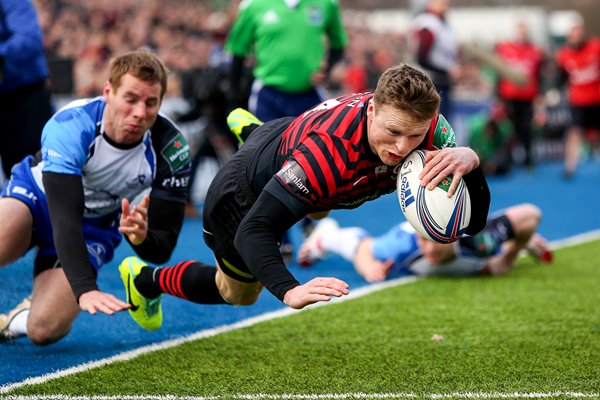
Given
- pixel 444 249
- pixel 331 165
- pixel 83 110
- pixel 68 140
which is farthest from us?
pixel 444 249

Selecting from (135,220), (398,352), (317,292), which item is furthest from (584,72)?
(317,292)

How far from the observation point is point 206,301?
5.22 meters

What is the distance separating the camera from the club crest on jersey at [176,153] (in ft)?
17.4

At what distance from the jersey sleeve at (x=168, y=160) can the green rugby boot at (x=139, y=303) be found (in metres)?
0.41

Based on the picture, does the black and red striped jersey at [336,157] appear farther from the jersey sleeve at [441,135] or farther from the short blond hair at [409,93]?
the short blond hair at [409,93]

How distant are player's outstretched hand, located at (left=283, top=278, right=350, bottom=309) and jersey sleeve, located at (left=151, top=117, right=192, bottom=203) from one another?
179cm

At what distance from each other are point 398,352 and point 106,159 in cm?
180

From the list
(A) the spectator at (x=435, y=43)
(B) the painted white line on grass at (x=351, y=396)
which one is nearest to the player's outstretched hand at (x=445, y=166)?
(B) the painted white line on grass at (x=351, y=396)

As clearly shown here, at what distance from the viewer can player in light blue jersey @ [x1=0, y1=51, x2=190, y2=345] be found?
15.5 feet

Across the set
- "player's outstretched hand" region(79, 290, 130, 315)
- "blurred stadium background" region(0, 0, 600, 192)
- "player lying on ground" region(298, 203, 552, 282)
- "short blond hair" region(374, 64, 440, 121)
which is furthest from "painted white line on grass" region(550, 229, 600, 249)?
"player's outstretched hand" region(79, 290, 130, 315)

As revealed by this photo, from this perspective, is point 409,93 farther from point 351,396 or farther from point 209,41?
point 209,41

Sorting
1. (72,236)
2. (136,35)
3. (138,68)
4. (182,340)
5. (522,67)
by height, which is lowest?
(522,67)

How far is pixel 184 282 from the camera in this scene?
5152 millimetres

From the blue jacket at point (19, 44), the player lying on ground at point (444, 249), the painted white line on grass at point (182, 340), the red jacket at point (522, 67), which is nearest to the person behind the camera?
the painted white line on grass at point (182, 340)
